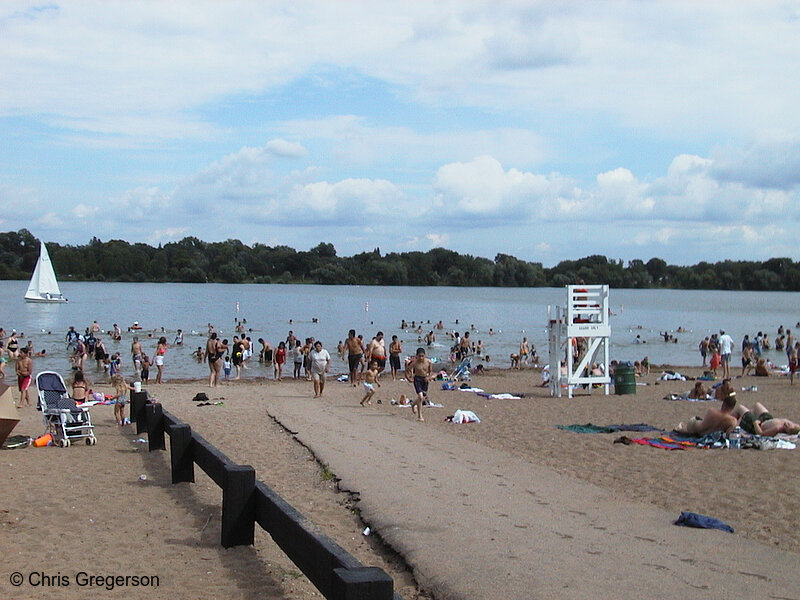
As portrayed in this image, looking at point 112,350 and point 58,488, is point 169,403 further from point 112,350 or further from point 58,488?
point 112,350

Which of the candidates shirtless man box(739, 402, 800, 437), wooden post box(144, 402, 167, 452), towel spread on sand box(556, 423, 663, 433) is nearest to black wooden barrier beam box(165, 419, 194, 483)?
wooden post box(144, 402, 167, 452)

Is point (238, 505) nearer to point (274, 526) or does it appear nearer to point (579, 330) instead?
point (274, 526)

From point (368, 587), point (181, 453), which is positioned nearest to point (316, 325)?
point (181, 453)

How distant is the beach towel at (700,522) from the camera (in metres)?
6.71

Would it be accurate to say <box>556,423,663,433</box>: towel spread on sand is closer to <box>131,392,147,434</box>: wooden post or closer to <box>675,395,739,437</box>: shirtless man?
<box>675,395,739,437</box>: shirtless man

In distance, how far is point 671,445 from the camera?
1171cm

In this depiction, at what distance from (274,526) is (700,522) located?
371cm

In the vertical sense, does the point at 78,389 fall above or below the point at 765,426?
above

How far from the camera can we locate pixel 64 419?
10984mm

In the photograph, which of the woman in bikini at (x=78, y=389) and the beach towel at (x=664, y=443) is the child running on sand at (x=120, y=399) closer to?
the woman in bikini at (x=78, y=389)

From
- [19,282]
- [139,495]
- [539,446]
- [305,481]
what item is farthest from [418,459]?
[19,282]

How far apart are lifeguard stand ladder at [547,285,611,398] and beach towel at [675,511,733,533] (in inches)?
463

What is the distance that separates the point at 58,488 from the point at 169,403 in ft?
27.6

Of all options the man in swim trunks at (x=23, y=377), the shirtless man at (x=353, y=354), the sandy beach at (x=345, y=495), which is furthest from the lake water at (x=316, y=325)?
the sandy beach at (x=345, y=495)
